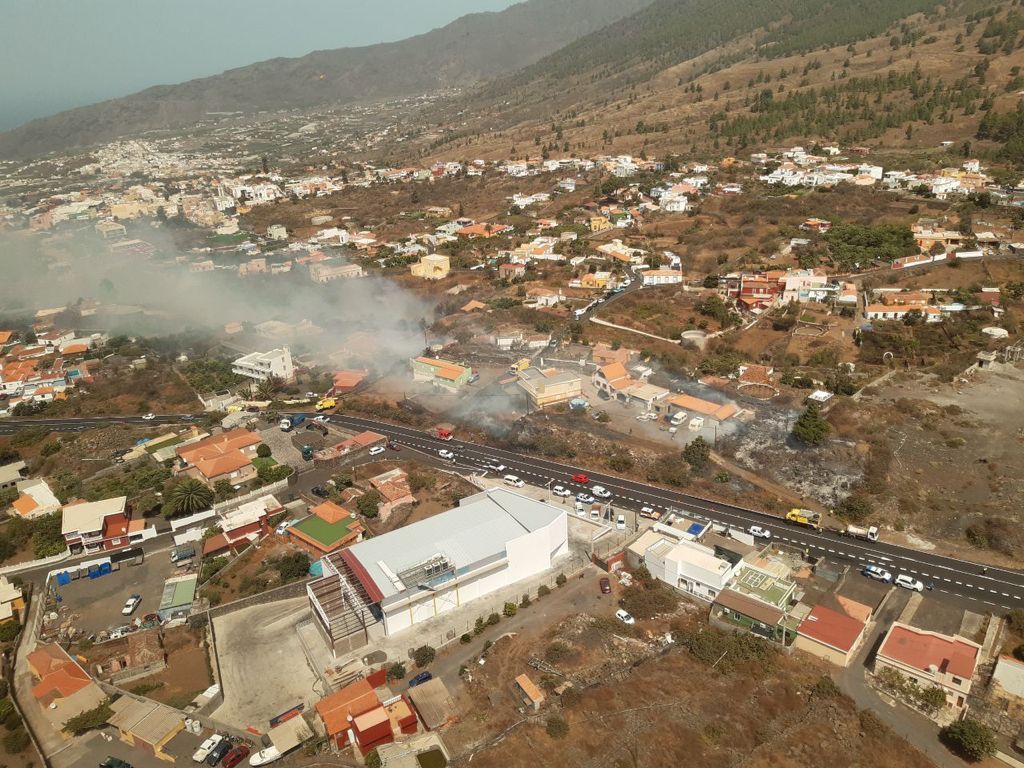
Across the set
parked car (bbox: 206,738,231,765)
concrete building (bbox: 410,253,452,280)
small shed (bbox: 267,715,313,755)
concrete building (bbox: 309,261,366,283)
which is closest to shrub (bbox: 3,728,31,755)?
parked car (bbox: 206,738,231,765)

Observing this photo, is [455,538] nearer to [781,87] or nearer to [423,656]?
[423,656]

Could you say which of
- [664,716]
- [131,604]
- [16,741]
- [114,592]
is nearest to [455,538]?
[664,716]

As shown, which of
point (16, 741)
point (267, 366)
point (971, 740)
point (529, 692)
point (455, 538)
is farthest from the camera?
point (267, 366)

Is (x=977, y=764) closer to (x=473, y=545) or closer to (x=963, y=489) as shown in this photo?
(x=963, y=489)

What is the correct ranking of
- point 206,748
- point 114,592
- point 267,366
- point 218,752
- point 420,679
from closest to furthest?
point 218,752
point 206,748
point 420,679
point 114,592
point 267,366

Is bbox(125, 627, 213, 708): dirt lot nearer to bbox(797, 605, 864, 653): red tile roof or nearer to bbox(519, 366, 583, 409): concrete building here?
bbox(797, 605, 864, 653): red tile roof

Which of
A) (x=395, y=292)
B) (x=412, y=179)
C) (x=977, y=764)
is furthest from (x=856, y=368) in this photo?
(x=412, y=179)
